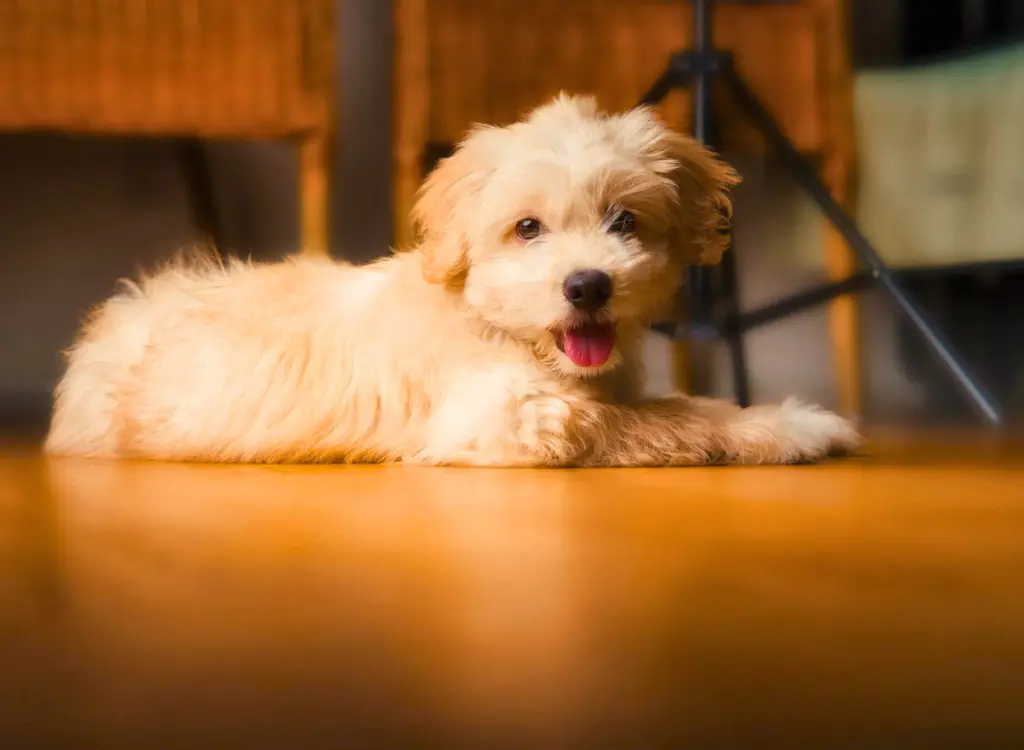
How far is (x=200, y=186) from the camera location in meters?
3.01

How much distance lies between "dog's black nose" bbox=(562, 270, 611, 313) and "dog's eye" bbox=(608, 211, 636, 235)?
0.42 feet

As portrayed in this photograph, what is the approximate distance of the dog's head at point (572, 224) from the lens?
1558mm

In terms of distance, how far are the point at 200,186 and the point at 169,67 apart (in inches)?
30.4

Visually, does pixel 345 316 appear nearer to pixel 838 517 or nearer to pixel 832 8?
pixel 838 517

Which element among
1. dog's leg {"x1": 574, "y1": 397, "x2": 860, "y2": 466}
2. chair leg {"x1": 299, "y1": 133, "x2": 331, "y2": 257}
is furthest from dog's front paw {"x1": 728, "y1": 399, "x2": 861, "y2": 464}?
chair leg {"x1": 299, "y1": 133, "x2": 331, "y2": 257}

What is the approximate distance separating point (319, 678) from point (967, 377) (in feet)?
6.29

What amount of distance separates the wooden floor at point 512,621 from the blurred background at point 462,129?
4.20 ft

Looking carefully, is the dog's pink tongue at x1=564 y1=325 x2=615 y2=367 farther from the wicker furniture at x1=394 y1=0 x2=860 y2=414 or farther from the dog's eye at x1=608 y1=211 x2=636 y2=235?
the wicker furniture at x1=394 y1=0 x2=860 y2=414

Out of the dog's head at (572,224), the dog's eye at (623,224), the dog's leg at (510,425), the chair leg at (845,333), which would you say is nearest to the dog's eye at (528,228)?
the dog's head at (572,224)

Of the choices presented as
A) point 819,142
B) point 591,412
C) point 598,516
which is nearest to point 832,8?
point 819,142

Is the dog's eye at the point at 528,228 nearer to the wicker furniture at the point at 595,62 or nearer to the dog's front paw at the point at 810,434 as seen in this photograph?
the dog's front paw at the point at 810,434

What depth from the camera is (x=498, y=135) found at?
168 centimetres

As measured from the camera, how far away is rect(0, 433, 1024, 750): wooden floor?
0.54 metres

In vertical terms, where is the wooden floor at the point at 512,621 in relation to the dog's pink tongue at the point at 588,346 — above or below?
below
